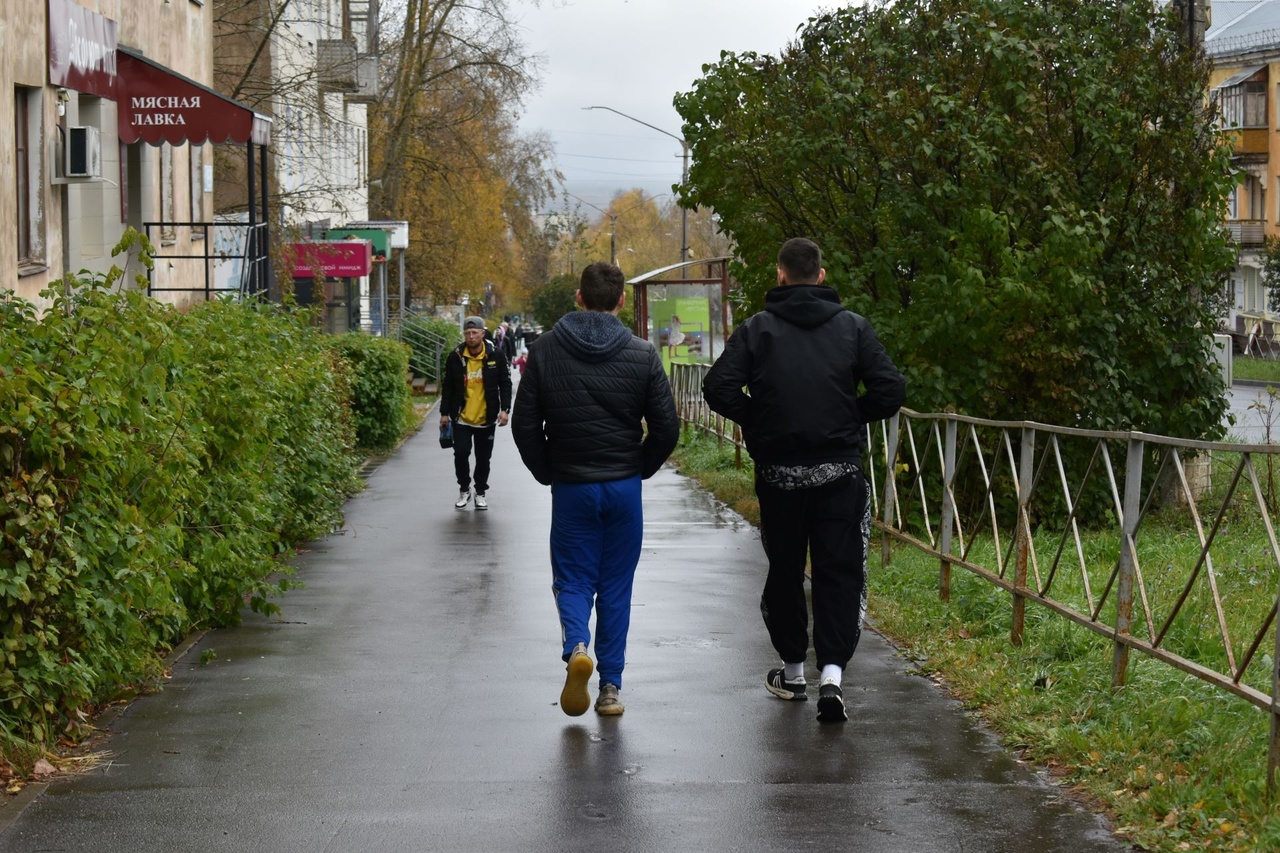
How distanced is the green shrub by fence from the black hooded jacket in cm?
219

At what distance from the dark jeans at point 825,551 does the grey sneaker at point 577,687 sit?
93 cm

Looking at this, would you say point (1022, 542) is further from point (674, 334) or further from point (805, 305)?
point (674, 334)

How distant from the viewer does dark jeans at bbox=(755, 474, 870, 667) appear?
6.62 metres

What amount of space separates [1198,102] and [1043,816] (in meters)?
9.20

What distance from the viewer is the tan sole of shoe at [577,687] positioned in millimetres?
6301

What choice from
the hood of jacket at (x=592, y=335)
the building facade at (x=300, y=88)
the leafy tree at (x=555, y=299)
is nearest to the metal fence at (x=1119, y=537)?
the hood of jacket at (x=592, y=335)

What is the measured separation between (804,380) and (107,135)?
1280cm

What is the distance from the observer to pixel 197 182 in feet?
73.4

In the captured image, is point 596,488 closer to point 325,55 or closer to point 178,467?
point 178,467

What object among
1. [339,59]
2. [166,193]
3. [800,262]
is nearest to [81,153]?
[166,193]

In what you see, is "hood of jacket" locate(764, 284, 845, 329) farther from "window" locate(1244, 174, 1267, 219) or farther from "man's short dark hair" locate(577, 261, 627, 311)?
"window" locate(1244, 174, 1267, 219)

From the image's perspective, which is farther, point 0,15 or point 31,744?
point 0,15

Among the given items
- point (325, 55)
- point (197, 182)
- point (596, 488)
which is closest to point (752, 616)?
point (596, 488)

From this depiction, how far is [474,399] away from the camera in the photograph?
613 inches
